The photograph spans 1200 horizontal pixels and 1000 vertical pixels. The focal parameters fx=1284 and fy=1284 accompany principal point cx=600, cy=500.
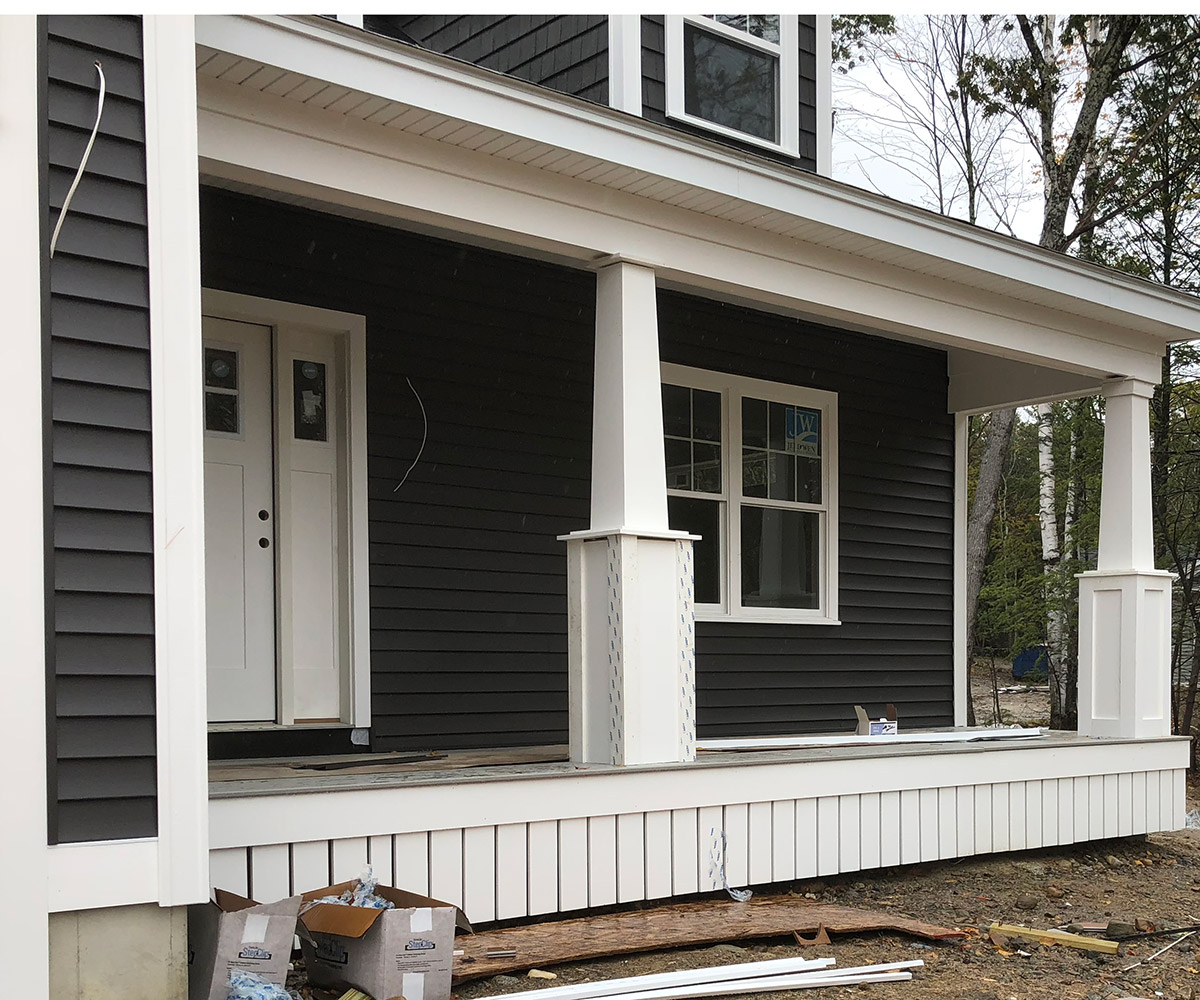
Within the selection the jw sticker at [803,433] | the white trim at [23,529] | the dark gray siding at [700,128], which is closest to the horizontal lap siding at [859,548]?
the jw sticker at [803,433]

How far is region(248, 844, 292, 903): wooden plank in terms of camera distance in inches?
169

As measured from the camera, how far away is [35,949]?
3.40 meters

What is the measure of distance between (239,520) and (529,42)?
3.70 metres

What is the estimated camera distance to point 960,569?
990cm

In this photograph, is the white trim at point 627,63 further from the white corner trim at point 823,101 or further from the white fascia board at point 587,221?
the white fascia board at point 587,221

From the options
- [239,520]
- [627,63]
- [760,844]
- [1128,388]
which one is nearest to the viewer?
[760,844]

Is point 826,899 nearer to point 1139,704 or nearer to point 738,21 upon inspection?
point 1139,704

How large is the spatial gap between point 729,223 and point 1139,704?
13.2 ft

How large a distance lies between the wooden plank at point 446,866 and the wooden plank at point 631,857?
0.75 m

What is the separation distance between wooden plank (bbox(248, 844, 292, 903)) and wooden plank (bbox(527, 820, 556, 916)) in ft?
3.34

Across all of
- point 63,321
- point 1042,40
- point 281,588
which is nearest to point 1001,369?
point 281,588

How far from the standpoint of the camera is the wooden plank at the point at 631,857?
5246 mm

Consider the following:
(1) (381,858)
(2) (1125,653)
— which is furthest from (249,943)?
(2) (1125,653)

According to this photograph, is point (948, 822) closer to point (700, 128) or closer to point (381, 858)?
point (381, 858)
